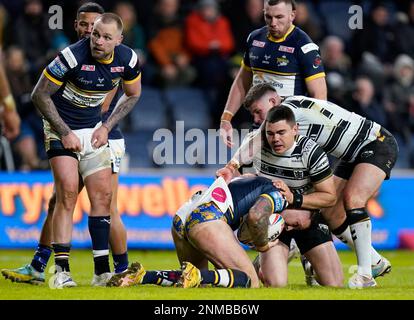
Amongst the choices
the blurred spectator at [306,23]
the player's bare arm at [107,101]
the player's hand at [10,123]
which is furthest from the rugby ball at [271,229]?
the blurred spectator at [306,23]

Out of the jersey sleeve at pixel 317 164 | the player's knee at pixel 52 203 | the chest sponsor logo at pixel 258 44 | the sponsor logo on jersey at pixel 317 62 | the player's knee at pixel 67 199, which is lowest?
the player's knee at pixel 52 203

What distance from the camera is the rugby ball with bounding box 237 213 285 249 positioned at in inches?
340

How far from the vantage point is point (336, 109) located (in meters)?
9.38

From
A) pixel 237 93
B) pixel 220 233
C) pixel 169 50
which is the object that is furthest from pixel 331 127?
pixel 169 50

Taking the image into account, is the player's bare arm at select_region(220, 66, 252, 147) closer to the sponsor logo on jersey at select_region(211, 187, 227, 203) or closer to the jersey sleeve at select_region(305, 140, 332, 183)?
the jersey sleeve at select_region(305, 140, 332, 183)

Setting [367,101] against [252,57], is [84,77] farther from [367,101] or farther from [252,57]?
[367,101]

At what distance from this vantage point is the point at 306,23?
16828mm

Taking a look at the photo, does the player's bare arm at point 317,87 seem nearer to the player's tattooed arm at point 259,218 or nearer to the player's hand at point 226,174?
the player's hand at point 226,174

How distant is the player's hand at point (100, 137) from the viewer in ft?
28.8

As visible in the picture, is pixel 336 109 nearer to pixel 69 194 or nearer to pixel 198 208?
pixel 198 208

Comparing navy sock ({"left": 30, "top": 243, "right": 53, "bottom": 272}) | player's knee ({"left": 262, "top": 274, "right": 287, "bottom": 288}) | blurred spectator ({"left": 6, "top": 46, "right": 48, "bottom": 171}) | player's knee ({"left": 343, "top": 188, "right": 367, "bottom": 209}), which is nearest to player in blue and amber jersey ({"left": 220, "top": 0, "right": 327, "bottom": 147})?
player's knee ({"left": 343, "top": 188, "right": 367, "bottom": 209})

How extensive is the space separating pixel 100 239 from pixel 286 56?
260cm

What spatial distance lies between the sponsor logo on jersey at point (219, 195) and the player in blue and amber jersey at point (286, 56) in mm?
1708

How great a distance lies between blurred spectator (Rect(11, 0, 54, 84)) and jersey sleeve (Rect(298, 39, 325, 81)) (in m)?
7.33
